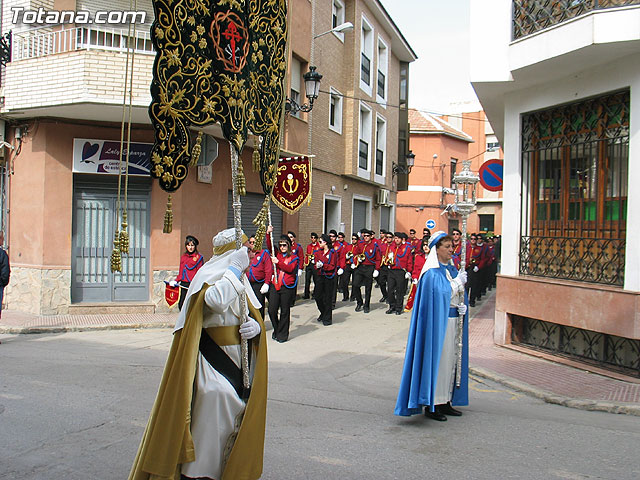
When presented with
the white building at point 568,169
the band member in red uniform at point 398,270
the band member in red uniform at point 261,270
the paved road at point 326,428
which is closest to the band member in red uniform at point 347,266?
the band member in red uniform at point 398,270

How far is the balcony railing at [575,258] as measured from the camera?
25.7ft

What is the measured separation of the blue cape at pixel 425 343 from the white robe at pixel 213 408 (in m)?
2.40

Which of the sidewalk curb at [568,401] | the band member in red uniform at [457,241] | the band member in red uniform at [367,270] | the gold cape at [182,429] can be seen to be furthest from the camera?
the band member in red uniform at [367,270]

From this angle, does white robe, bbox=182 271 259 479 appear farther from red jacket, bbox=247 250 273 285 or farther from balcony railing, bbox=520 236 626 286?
red jacket, bbox=247 250 273 285

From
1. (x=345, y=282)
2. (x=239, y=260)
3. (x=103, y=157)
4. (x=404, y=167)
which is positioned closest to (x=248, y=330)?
(x=239, y=260)

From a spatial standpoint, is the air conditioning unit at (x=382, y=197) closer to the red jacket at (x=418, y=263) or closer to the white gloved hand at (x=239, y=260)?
the red jacket at (x=418, y=263)

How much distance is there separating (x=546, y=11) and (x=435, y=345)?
18.0ft

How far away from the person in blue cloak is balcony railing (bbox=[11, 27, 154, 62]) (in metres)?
8.86

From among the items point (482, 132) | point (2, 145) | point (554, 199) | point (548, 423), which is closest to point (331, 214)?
point (2, 145)

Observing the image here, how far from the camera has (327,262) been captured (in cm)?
1248

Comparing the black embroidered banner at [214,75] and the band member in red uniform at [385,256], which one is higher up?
the black embroidered banner at [214,75]

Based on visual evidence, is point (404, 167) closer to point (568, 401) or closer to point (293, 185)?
point (293, 185)

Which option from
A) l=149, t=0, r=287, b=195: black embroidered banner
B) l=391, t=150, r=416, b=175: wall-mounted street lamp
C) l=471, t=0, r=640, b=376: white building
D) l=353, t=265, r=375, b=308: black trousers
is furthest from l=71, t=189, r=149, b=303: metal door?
l=391, t=150, r=416, b=175: wall-mounted street lamp

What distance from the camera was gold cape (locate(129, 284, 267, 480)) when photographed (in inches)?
144
